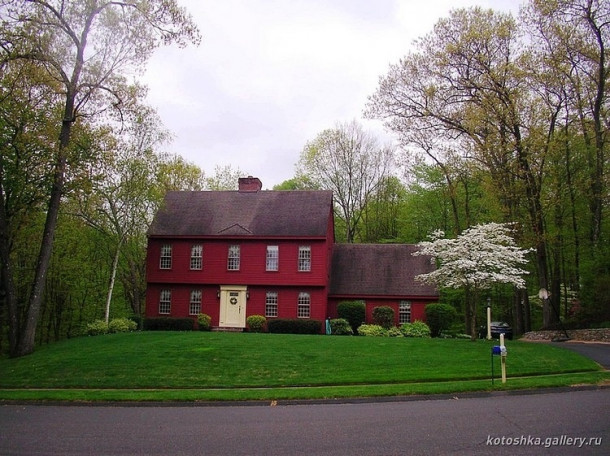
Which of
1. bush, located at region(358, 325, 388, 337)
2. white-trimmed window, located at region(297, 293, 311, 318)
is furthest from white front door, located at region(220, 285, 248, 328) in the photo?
bush, located at region(358, 325, 388, 337)

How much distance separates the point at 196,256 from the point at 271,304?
5321mm

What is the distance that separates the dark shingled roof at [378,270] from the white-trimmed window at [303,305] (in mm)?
1764

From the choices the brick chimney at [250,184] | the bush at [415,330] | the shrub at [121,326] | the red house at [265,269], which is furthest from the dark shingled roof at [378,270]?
the shrub at [121,326]

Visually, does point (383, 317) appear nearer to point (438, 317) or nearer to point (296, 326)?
point (438, 317)

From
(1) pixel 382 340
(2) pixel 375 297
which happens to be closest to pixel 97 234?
(2) pixel 375 297

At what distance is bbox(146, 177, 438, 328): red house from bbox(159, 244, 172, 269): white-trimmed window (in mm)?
17

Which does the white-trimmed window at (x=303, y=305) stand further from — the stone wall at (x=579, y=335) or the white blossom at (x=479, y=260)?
the stone wall at (x=579, y=335)

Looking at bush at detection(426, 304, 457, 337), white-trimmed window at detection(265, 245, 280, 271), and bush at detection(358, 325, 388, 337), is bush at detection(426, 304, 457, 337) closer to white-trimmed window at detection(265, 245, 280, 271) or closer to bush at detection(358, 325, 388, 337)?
bush at detection(358, 325, 388, 337)

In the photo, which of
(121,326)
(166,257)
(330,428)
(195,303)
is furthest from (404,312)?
(330,428)

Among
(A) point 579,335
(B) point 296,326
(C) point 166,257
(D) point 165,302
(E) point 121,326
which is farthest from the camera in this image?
(C) point 166,257

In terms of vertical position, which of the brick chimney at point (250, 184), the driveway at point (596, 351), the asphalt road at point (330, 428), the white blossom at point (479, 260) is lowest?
the asphalt road at point (330, 428)

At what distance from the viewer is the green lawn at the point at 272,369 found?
45.5ft

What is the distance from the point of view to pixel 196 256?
1248 inches

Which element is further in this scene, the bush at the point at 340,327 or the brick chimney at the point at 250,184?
the brick chimney at the point at 250,184
